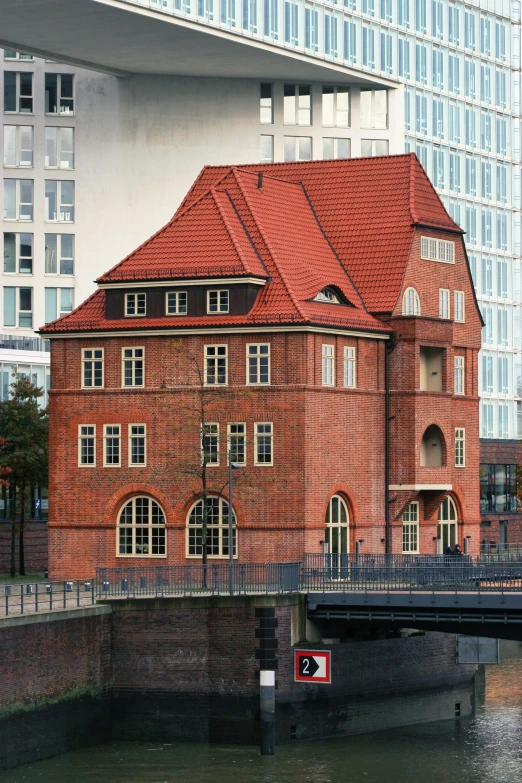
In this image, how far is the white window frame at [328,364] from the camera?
83.6m

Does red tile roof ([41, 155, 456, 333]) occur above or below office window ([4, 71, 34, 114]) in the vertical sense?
below

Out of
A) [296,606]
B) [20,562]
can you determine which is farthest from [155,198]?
[296,606]

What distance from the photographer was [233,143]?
12975 cm

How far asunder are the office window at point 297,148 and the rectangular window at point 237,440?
51515 mm

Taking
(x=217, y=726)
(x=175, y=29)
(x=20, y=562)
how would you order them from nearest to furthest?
(x=217, y=726), (x=20, y=562), (x=175, y=29)

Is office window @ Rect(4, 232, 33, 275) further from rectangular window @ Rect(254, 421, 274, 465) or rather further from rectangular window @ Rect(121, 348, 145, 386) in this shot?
rectangular window @ Rect(254, 421, 274, 465)

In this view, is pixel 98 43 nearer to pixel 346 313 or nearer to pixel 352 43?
pixel 352 43

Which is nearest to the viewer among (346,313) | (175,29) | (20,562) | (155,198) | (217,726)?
(217,726)

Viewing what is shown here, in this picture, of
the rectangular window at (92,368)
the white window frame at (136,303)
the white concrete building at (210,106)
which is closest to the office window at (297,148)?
the white concrete building at (210,106)

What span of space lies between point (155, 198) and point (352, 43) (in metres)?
15.3

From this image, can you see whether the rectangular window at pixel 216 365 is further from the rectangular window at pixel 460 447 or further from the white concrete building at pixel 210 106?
the white concrete building at pixel 210 106

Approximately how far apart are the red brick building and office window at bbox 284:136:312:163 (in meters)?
41.0

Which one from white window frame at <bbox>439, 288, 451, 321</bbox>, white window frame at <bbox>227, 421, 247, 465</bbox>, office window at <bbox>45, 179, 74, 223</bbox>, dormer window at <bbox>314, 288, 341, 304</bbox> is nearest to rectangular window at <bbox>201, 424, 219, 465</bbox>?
white window frame at <bbox>227, 421, 247, 465</bbox>

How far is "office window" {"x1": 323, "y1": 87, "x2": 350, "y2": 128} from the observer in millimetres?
133875
